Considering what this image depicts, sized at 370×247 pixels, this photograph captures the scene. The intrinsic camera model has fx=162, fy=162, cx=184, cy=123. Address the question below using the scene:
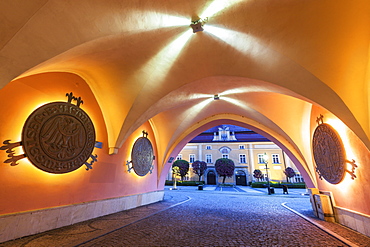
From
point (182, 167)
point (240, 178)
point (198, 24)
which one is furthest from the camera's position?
point (240, 178)

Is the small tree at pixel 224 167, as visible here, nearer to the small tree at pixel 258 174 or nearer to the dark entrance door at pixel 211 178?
the dark entrance door at pixel 211 178

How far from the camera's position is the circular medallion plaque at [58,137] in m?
3.86

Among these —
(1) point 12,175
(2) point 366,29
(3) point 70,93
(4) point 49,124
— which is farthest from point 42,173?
(2) point 366,29

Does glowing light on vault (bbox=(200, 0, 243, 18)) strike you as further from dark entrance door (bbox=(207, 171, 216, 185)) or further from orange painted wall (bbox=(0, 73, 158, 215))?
dark entrance door (bbox=(207, 171, 216, 185))

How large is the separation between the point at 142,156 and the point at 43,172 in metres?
4.29

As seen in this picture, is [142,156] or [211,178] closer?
[142,156]

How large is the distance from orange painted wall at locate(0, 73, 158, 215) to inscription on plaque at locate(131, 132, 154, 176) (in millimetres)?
1116

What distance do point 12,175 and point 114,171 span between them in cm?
313

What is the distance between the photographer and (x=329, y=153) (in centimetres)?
511

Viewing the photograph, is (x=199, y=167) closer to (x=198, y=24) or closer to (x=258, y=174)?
(x=258, y=174)

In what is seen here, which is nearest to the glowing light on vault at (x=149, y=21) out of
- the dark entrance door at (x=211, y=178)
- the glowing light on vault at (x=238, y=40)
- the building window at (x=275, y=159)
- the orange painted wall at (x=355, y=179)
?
the glowing light on vault at (x=238, y=40)

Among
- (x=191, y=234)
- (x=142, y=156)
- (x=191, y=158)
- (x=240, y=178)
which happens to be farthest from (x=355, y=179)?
(x=191, y=158)

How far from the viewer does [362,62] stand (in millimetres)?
3541

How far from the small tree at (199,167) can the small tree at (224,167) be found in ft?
7.21
